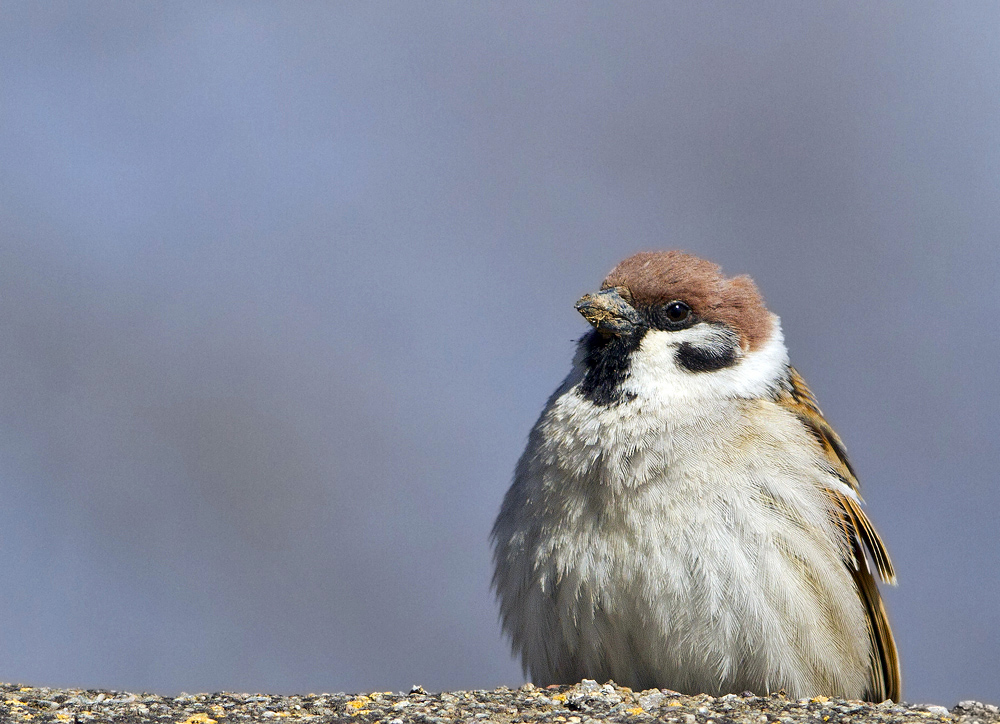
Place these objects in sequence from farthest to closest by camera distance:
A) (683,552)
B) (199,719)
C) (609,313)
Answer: (609,313)
(683,552)
(199,719)

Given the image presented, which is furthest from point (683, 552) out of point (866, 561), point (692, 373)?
point (866, 561)

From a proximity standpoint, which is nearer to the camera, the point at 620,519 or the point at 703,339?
the point at 620,519

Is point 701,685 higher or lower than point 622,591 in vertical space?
lower

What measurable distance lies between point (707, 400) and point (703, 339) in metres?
0.25

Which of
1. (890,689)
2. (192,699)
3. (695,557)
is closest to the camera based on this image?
(192,699)

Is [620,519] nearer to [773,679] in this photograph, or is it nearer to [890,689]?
[773,679]

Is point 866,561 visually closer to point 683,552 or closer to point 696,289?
point 683,552

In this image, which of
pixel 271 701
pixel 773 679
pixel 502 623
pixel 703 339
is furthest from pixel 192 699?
pixel 703 339

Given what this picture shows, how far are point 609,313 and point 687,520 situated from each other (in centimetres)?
76

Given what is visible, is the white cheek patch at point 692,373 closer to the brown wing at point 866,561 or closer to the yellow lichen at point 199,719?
the brown wing at point 866,561

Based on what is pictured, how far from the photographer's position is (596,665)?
3.56 m

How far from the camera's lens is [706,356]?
12.3ft

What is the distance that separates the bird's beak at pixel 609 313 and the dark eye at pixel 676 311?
103 mm

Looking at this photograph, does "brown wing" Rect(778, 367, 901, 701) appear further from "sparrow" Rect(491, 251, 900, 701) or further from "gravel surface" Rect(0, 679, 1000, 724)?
"gravel surface" Rect(0, 679, 1000, 724)
